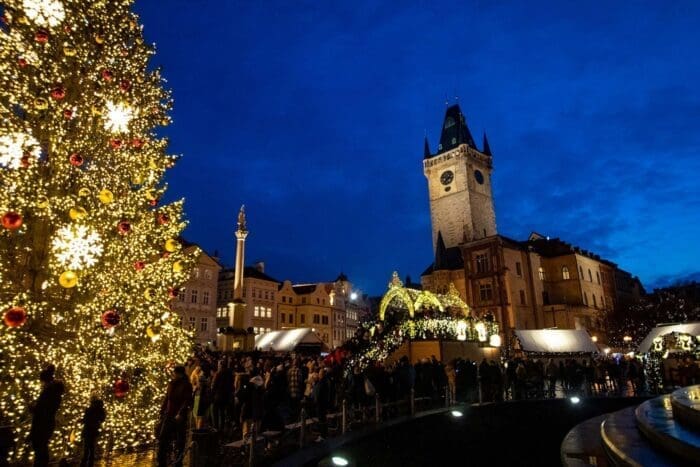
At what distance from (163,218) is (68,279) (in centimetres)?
324

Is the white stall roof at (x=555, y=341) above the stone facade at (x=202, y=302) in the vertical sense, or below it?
below

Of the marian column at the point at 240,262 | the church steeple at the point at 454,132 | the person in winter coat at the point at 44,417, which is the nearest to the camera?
the person in winter coat at the point at 44,417

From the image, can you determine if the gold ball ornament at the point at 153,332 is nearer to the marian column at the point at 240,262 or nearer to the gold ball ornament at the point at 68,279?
the gold ball ornament at the point at 68,279

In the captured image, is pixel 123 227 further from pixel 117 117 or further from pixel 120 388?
pixel 120 388

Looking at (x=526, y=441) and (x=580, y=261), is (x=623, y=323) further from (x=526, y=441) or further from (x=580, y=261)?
(x=526, y=441)


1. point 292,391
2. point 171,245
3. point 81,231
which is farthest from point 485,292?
point 81,231

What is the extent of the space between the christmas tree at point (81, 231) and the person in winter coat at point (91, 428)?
3.79 feet

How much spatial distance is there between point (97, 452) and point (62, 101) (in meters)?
7.36

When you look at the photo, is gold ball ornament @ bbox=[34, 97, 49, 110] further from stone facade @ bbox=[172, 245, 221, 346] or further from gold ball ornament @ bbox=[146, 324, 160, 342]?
stone facade @ bbox=[172, 245, 221, 346]

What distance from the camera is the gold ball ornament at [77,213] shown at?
873 centimetres

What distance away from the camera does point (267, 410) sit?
1021cm

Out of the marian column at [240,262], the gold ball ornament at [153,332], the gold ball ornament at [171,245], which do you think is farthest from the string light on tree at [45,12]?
the marian column at [240,262]

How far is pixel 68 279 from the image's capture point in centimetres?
837

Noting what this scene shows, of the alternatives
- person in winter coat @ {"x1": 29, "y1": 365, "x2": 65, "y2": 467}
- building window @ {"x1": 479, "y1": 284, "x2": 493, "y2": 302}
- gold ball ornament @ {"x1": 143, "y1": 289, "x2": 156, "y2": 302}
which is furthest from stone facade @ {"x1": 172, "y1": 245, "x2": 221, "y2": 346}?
person in winter coat @ {"x1": 29, "y1": 365, "x2": 65, "y2": 467}
